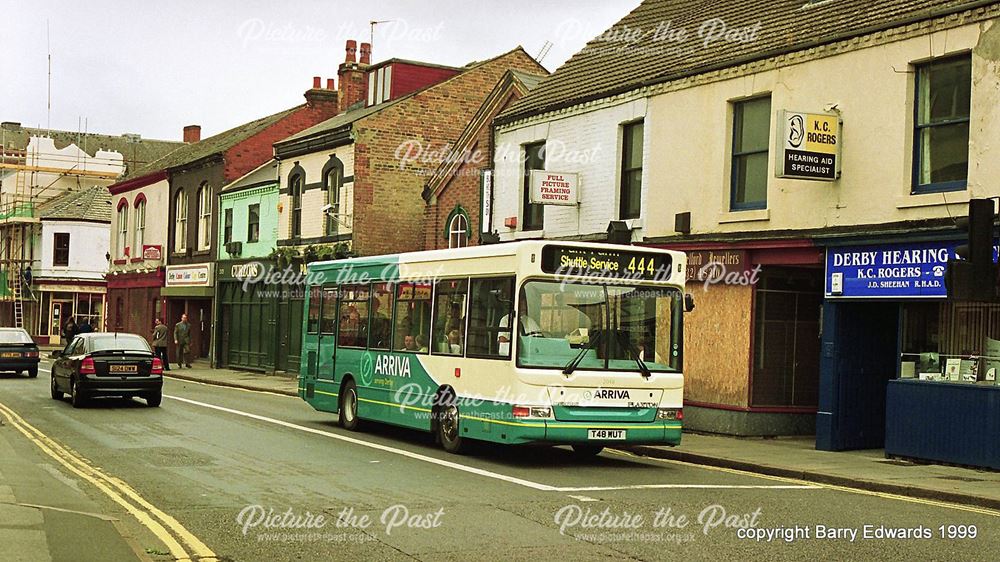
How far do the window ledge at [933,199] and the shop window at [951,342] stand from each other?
1507mm

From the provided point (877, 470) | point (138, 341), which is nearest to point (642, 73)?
point (877, 470)

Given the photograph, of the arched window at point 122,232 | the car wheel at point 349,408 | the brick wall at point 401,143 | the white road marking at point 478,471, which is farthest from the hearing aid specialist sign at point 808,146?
the arched window at point 122,232

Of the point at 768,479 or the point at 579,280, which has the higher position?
the point at 579,280

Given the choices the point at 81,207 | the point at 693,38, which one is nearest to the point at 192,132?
the point at 81,207

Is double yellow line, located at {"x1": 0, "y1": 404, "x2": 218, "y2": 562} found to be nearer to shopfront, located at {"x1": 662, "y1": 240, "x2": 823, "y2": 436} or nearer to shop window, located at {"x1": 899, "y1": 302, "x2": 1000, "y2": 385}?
shopfront, located at {"x1": 662, "y1": 240, "x2": 823, "y2": 436}

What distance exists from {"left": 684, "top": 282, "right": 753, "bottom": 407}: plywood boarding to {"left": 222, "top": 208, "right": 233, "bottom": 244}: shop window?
26.7 meters

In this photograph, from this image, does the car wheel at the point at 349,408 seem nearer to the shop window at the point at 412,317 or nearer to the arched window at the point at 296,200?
the shop window at the point at 412,317

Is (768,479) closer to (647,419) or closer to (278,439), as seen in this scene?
(647,419)

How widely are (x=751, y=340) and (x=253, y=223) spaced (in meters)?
26.2

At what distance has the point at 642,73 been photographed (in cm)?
2219

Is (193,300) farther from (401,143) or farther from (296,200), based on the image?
(401,143)

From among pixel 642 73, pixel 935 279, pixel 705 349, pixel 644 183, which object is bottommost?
pixel 705 349

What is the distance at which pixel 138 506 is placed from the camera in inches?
438

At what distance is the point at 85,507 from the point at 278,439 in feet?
22.4
